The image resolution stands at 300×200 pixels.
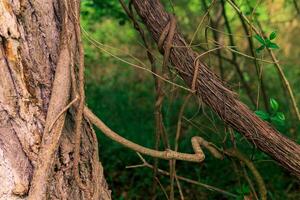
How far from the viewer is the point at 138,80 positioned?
4.84 meters

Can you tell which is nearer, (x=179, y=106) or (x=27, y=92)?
(x=27, y=92)

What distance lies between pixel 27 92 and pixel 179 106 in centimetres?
282

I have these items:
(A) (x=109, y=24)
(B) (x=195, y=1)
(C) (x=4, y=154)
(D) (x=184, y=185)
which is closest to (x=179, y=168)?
(D) (x=184, y=185)

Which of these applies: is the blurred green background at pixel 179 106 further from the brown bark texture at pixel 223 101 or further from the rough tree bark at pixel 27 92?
the rough tree bark at pixel 27 92

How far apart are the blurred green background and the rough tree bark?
0.36 meters

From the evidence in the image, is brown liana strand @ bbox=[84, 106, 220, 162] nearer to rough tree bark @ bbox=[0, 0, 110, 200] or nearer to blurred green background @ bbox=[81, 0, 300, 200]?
rough tree bark @ bbox=[0, 0, 110, 200]

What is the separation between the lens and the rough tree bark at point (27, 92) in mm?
1443

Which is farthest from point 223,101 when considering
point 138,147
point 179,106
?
point 179,106

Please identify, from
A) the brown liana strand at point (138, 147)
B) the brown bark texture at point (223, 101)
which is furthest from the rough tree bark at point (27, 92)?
the brown bark texture at point (223, 101)

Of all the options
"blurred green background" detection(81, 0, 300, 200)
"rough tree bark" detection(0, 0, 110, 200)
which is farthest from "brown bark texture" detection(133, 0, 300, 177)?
"rough tree bark" detection(0, 0, 110, 200)

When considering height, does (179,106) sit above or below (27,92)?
below

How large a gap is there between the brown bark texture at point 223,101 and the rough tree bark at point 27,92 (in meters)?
0.31

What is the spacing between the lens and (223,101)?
5.91 feet

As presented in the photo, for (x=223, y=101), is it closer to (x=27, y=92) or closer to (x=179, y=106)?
(x=27, y=92)
